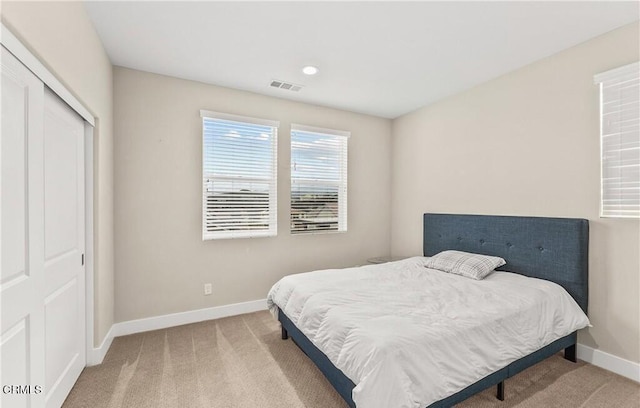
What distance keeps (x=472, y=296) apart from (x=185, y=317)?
2871 millimetres

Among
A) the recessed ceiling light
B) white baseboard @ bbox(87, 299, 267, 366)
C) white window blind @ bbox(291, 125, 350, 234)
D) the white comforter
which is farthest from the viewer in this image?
white window blind @ bbox(291, 125, 350, 234)

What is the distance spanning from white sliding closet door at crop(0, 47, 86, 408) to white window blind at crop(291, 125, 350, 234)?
7.51ft

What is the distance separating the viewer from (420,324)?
1691 mm

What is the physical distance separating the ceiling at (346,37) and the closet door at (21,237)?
113 centimetres

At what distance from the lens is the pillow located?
2.66 meters

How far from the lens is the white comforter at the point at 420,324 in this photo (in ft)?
4.74

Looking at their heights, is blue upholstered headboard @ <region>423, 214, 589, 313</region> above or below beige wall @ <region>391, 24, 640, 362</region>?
below

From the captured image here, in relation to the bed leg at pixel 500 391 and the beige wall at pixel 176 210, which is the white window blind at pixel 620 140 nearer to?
the bed leg at pixel 500 391

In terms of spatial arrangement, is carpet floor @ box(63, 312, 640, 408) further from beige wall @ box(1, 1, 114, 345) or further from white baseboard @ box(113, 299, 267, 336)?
beige wall @ box(1, 1, 114, 345)

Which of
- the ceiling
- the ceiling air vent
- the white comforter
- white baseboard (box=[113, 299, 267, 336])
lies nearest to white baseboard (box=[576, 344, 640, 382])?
the white comforter

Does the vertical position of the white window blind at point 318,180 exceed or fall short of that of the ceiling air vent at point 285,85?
it falls short

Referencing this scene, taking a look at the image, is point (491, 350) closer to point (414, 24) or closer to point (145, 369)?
point (414, 24)

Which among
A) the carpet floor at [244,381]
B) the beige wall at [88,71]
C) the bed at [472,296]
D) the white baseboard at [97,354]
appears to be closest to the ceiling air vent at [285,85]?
the beige wall at [88,71]

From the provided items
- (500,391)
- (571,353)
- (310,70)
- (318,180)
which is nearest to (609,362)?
(571,353)
